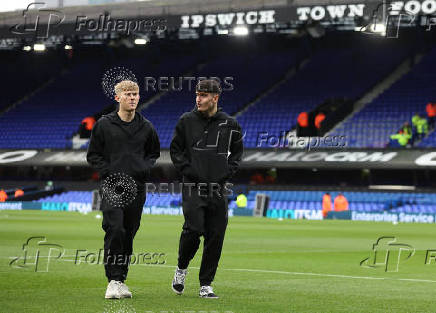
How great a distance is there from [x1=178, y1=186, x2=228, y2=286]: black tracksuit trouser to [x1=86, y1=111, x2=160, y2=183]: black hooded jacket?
0.60 m

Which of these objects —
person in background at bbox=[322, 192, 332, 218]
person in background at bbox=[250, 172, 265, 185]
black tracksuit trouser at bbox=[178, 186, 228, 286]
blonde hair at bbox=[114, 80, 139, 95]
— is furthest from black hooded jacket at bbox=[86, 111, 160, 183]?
person in background at bbox=[250, 172, 265, 185]

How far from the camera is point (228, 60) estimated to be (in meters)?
56.0

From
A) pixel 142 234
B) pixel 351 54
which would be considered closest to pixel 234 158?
pixel 142 234

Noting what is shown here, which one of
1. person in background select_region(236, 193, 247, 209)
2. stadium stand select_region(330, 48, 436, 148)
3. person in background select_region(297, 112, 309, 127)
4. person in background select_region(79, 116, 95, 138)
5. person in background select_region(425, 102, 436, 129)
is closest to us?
person in background select_region(425, 102, 436, 129)

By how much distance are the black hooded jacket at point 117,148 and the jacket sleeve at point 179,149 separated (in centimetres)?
33

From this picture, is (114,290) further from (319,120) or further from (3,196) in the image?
(3,196)

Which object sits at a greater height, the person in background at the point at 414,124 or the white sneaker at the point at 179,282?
the person in background at the point at 414,124

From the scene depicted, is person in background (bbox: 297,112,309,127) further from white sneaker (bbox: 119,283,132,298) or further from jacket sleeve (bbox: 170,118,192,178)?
white sneaker (bbox: 119,283,132,298)

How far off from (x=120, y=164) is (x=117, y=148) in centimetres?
18

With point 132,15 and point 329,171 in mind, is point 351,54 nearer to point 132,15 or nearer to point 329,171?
point 329,171

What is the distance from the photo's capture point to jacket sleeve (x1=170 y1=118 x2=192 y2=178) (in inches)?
392

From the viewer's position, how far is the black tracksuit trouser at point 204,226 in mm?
9852

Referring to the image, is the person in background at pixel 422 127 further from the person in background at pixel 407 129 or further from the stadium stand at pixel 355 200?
the stadium stand at pixel 355 200

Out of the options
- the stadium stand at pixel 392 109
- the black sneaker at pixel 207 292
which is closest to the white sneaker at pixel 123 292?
the black sneaker at pixel 207 292
